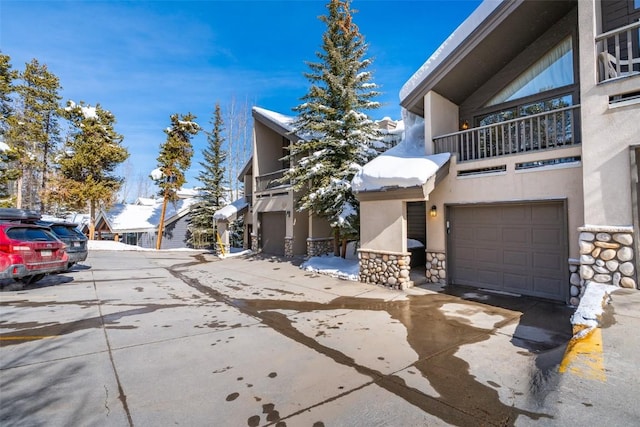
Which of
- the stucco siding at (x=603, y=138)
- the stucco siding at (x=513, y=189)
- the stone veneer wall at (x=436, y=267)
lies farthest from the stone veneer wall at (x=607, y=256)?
the stone veneer wall at (x=436, y=267)

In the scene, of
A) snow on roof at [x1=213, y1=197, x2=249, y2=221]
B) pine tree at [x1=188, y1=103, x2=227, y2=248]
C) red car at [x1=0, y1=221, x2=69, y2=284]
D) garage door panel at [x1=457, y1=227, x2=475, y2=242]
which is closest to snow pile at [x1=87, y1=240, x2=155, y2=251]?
pine tree at [x1=188, y1=103, x2=227, y2=248]

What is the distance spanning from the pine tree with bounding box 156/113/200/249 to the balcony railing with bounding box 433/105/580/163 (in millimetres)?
19518

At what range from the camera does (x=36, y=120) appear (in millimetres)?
22922

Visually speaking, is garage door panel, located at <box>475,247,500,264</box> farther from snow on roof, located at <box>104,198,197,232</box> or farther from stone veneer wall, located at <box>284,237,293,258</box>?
snow on roof, located at <box>104,198,197,232</box>

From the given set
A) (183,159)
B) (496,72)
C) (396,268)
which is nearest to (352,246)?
(396,268)

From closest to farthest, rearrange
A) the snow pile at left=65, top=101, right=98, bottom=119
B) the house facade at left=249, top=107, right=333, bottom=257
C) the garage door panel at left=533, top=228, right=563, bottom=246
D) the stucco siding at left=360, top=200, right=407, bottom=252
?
the garage door panel at left=533, top=228, right=563, bottom=246 → the stucco siding at left=360, top=200, right=407, bottom=252 → the house facade at left=249, top=107, right=333, bottom=257 → the snow pile at left=65, top=101, right=98, bottom=119

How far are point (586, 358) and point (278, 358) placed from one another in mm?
3542

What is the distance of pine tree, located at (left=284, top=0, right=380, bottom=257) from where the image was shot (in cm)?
1126

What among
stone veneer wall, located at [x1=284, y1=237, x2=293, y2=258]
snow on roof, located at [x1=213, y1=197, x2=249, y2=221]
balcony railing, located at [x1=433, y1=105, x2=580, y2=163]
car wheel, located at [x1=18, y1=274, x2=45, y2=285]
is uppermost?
balcony railing, located at [x1=433, y1=105, x2=580, y2=163]

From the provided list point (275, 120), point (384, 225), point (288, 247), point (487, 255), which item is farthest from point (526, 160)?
point (275, 120)

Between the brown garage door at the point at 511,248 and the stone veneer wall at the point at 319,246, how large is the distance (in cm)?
692

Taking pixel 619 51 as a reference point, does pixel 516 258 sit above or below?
below

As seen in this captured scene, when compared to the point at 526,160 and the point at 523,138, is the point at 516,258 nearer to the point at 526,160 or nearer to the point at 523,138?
the point at 526,160

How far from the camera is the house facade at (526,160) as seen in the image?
5.77 m
